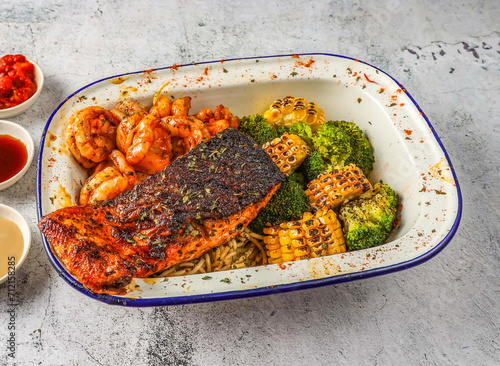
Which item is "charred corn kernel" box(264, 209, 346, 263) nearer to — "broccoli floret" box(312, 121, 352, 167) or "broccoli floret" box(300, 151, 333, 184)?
"broccoli floret" box(300, 151, 333, 184)

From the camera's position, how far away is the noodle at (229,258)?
3.77 m

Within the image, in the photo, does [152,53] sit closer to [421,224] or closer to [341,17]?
[341,17]

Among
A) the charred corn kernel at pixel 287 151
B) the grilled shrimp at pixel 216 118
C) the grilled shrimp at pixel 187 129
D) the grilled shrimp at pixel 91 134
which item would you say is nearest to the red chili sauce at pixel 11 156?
the grilled shrimp at pixel 91 134

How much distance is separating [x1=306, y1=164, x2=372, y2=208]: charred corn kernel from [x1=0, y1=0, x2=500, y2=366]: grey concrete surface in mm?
959

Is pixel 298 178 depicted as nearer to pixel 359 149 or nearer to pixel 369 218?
pixel 359 149

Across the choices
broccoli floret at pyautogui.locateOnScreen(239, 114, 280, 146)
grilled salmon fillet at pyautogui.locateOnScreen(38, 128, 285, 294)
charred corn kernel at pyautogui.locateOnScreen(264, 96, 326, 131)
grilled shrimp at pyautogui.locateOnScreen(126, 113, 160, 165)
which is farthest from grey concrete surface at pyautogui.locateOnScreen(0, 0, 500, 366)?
charred corn kernel at pyautogui.locateOnScreen(264, 96, 326, 131)

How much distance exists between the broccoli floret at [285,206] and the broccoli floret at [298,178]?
253mm

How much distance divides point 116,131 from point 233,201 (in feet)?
4.70

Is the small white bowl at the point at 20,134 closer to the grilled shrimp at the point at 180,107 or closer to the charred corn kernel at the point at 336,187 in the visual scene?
the grilled shrimp at the point at 180,107

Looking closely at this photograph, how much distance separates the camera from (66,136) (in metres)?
3.84

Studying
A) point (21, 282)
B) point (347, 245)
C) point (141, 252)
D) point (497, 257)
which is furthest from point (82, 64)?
point (497, 257)

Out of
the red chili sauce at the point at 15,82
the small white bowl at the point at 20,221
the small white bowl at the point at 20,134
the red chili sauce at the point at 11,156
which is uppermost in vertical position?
the red chili sauce at the point at 15,82

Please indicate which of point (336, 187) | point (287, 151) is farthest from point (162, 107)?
point (336, 187)

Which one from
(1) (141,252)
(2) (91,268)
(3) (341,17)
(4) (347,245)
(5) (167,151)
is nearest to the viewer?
(2) (91,268)
